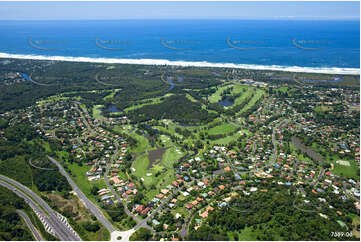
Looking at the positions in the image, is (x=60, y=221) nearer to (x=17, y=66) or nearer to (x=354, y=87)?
(x=354, y=87)

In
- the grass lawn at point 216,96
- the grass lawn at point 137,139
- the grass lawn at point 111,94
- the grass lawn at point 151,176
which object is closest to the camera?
the grass lawn at point 151,176

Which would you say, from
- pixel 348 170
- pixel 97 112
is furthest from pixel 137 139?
pixel 348 170

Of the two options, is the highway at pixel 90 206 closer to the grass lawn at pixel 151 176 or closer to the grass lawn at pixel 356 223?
the grass lawn at pixel 151 176

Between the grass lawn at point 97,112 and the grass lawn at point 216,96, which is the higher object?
the grass lawn at point 216,96

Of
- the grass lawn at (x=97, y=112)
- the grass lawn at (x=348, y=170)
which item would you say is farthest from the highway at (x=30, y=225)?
the grass lawn at (x=348, y=170)

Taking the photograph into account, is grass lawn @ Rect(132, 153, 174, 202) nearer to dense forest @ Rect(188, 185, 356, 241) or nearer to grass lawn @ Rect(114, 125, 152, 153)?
grass lawn @ Rect(114, 125, 152, 153)

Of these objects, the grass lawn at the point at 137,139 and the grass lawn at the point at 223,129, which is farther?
the grass lawn at the point at 223,129
